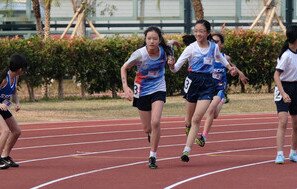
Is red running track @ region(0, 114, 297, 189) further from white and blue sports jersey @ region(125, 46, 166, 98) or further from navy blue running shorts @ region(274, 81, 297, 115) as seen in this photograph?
white and blue sports jersey @ region(125, 46, 166, 98)

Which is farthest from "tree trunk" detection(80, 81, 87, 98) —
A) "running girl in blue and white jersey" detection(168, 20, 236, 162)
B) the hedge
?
"running girl in blue and white jersey" detection(168, 20, 236, 162)

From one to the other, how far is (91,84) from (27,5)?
1214 cm

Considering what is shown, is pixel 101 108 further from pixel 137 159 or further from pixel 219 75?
pixel 137 159

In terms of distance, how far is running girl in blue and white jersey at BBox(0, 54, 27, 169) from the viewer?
521 inches

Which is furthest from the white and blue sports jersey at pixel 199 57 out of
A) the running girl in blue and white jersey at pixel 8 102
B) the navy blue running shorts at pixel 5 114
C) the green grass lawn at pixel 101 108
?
the green grass lawn at pixel 101 108

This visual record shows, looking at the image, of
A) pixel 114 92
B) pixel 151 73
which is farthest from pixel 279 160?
pixel 114 92

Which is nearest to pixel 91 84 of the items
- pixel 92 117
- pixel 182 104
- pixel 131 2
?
pixel 182 104

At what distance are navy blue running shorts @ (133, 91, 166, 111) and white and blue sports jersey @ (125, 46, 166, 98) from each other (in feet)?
0.16

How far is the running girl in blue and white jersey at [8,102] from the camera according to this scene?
1323cm

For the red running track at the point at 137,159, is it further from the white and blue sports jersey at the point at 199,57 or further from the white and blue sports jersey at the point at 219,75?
the white and blue sports jersey at the point at 199,57

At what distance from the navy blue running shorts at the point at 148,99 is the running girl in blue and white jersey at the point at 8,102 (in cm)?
158

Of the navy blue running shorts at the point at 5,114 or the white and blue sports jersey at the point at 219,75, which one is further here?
the white and blue sports jersey at the point at 219,75

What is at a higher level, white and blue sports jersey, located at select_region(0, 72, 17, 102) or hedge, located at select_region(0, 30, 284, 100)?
white and blue sports jersey, located at select_region(0, 72, 17, 102)

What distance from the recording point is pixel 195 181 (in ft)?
39.4
